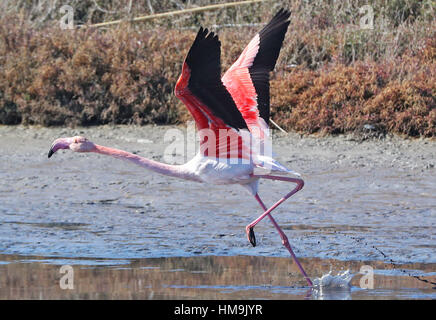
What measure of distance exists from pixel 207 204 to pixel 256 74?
6.43ft

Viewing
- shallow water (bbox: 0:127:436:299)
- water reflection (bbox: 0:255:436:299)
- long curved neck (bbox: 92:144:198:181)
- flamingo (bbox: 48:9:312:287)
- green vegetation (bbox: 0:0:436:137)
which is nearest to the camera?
water reflection (bbox: 0:255:436:299)

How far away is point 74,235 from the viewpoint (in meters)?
7.52

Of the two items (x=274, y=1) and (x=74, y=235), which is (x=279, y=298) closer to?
(x=74, y=235)

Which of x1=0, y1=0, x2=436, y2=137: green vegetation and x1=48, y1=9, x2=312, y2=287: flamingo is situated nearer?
x1=48, y1=9, x2=312, y2=287: flamingo

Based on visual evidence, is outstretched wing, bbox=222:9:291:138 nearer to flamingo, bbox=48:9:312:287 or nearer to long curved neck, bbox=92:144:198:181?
flamingo, bbox=48:9:312:287

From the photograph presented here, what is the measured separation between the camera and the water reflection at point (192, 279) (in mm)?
5848

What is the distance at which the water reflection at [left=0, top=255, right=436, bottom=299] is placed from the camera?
5.85m

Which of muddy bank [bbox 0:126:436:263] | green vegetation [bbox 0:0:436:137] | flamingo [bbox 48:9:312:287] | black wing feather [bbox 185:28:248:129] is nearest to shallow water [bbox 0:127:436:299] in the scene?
muddy bank [bbox 0:126:436:263]

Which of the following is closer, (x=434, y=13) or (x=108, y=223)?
(x=108, y=223)

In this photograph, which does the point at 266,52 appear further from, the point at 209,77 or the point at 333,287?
the point at 333,287

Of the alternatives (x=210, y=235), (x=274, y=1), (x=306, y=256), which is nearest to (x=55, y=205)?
(x=210, y=235)

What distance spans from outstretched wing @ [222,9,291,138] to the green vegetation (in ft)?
12.4
